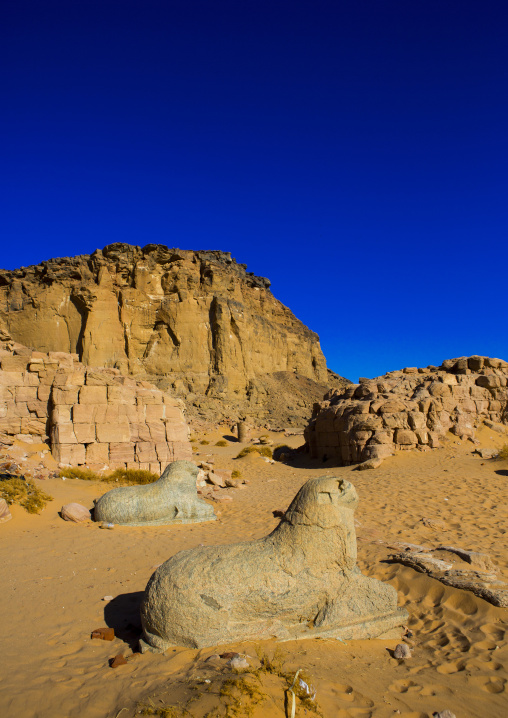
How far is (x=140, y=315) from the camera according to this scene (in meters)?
44.5

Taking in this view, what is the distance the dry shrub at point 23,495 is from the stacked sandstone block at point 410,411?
10.9 metres

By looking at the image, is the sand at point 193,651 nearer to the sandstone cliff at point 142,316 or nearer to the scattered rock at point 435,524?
the scattered rock at point 435,524

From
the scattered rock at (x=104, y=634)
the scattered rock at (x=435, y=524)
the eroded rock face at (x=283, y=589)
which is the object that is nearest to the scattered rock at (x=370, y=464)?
the scattered rock at (x=435, y=524)

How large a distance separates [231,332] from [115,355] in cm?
1231

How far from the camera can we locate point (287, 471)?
16.9m

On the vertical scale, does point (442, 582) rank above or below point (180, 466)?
below

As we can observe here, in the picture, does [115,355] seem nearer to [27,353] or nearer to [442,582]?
[27,353]

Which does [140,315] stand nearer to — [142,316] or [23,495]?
[142,316]

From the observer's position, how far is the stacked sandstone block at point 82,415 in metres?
11.3

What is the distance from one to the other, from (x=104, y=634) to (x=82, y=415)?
27.3 feet

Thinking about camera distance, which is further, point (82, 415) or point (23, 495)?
point (82, 415)

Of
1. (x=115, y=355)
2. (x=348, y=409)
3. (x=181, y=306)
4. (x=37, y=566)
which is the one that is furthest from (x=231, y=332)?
(x=37, y=566)

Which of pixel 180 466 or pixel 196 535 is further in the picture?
pixel 180 466

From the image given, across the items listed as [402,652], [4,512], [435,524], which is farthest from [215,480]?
[402,652]
